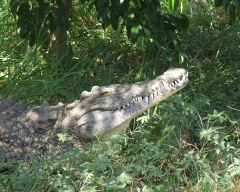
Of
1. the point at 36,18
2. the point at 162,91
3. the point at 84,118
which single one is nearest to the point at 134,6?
the point at 162,91

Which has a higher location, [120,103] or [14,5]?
[14,5]

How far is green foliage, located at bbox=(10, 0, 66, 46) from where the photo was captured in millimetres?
5316

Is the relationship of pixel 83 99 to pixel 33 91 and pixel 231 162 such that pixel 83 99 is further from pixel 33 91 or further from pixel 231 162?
pixel 231 162

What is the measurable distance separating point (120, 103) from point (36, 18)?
5.48ft

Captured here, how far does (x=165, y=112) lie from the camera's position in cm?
480

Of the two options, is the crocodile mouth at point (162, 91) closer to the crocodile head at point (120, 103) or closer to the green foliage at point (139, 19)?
the crocodile head at point (120, 103)

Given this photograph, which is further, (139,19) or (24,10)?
(24,10)

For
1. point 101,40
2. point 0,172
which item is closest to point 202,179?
point 0,172

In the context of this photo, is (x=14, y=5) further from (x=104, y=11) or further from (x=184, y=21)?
(x=184, y=21)

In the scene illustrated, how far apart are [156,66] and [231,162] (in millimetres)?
2012

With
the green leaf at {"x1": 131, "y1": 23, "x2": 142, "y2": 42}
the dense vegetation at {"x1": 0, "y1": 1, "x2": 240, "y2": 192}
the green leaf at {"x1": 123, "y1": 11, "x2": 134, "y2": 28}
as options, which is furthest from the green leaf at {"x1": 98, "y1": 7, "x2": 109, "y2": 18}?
the dense vegetation at {"x1": 0, "y1": 1, "x2": 240, "y2": 192}

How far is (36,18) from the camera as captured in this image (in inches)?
223

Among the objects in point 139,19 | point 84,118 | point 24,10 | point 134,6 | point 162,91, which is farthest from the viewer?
point 24,10

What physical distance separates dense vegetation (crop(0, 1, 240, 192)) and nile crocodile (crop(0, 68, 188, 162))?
0.18 m
